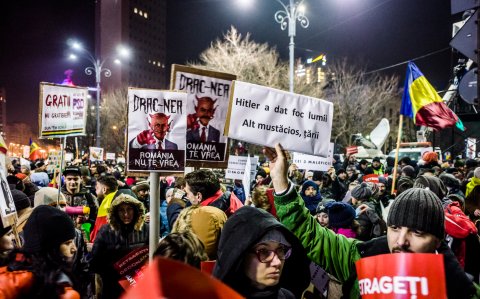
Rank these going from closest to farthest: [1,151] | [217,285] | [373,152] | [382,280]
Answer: [217,285]
[382,280]
[1,151]
[373,152]

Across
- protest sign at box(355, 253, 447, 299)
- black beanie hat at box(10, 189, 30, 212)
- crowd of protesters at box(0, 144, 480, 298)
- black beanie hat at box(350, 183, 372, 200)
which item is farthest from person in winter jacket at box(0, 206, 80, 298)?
black beanie hat at box(350, 183, 372, 200)

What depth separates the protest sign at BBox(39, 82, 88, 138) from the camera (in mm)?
6012

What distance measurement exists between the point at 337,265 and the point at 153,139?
2.23 metres

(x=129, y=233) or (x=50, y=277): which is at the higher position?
(x=50, y=277)

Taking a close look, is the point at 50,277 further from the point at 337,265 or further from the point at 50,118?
the point at 50,118

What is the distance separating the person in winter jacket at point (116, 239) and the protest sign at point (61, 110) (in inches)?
91.4

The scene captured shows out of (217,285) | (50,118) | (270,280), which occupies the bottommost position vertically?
(270,280)

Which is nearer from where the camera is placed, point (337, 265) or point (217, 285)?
point (217, 285)

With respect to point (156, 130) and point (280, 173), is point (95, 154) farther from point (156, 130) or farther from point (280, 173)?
point (280, 173)

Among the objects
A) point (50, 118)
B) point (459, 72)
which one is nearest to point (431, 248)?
point (50, 118)

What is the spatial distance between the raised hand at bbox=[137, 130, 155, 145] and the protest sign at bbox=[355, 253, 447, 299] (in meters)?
2.73

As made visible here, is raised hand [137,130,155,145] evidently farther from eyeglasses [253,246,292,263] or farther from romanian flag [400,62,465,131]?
romanian flag [400,62,465,131]

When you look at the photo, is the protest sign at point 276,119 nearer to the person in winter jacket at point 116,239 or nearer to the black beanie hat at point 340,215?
the black beanie hat at point 340,215

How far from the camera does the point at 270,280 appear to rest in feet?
7.47
